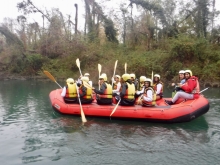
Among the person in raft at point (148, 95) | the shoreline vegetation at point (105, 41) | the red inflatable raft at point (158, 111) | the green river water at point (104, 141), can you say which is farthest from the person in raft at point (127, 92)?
the shoreline vegetation at point (105, 41)

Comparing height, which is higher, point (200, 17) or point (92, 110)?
point (200, 17)

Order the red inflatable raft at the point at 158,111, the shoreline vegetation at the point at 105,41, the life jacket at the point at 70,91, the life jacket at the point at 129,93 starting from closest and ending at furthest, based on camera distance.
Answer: the red inflatable raft at the point at 158,111
the life jacket at the point at 129,93
the life jacket at the point at 70,91
the shoreline vegetation at the point at 105,41

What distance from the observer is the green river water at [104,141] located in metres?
4.75

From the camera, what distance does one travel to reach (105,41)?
2292 cm

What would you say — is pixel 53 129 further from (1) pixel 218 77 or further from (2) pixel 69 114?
(1) pixel 218 77

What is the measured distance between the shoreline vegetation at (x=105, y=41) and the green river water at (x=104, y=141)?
32.1ft

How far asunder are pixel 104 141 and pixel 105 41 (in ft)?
58.8

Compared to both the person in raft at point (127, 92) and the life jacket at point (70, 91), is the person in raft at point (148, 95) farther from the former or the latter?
the life jacket at point (70, 91)

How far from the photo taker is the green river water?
475 centimetres

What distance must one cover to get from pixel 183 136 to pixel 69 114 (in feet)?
10.8

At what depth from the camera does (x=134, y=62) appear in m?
17.3

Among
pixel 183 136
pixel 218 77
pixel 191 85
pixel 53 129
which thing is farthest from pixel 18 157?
pixel 218 77

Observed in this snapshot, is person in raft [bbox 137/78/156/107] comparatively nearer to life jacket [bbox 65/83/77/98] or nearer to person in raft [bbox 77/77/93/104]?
person in raft [bbox 77/77/93/104]

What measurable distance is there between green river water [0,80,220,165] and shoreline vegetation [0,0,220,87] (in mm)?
9794
